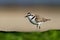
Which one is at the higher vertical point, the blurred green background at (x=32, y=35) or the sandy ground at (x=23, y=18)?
the sandy ground at (x=23, y=18)

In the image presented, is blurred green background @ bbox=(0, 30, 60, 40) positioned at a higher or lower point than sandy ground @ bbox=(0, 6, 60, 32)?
lower

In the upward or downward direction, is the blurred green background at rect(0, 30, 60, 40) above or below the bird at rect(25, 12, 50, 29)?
below

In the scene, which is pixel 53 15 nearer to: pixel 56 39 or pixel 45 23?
pixel 45 23
